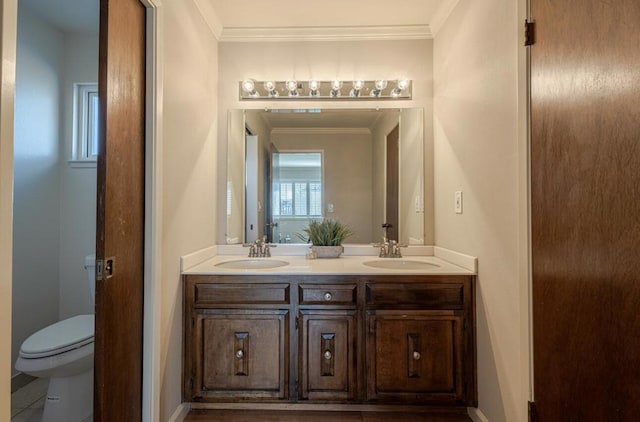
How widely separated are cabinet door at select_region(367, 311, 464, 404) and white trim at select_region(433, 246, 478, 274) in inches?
11.0

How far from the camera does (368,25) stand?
2.32m

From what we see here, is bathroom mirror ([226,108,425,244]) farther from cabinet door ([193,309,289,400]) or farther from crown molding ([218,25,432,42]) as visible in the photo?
cabinet door ([193,309,289,400])

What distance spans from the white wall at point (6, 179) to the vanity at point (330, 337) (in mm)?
1006

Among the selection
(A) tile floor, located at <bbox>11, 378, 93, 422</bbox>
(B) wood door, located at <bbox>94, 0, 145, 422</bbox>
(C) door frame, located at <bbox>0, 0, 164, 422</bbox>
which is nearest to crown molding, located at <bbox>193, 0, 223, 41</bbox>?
(C) door frame, located at <bbox>0, 0, 164, 422</bbox>

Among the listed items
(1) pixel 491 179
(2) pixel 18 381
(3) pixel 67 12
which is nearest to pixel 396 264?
(1) pixel 491 179

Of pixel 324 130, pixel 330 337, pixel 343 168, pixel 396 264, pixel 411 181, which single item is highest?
pixel 324 130

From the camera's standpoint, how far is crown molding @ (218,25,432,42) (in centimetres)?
234

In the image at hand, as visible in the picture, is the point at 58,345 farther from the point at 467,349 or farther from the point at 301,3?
the point at 301,3

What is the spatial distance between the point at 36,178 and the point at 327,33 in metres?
2.27

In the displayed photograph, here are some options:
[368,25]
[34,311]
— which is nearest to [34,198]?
[34,311]

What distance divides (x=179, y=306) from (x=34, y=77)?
189 cm

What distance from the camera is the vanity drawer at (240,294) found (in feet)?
5.93

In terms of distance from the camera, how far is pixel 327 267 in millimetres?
1953

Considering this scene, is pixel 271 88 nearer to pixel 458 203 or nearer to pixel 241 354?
pixel 458 203
